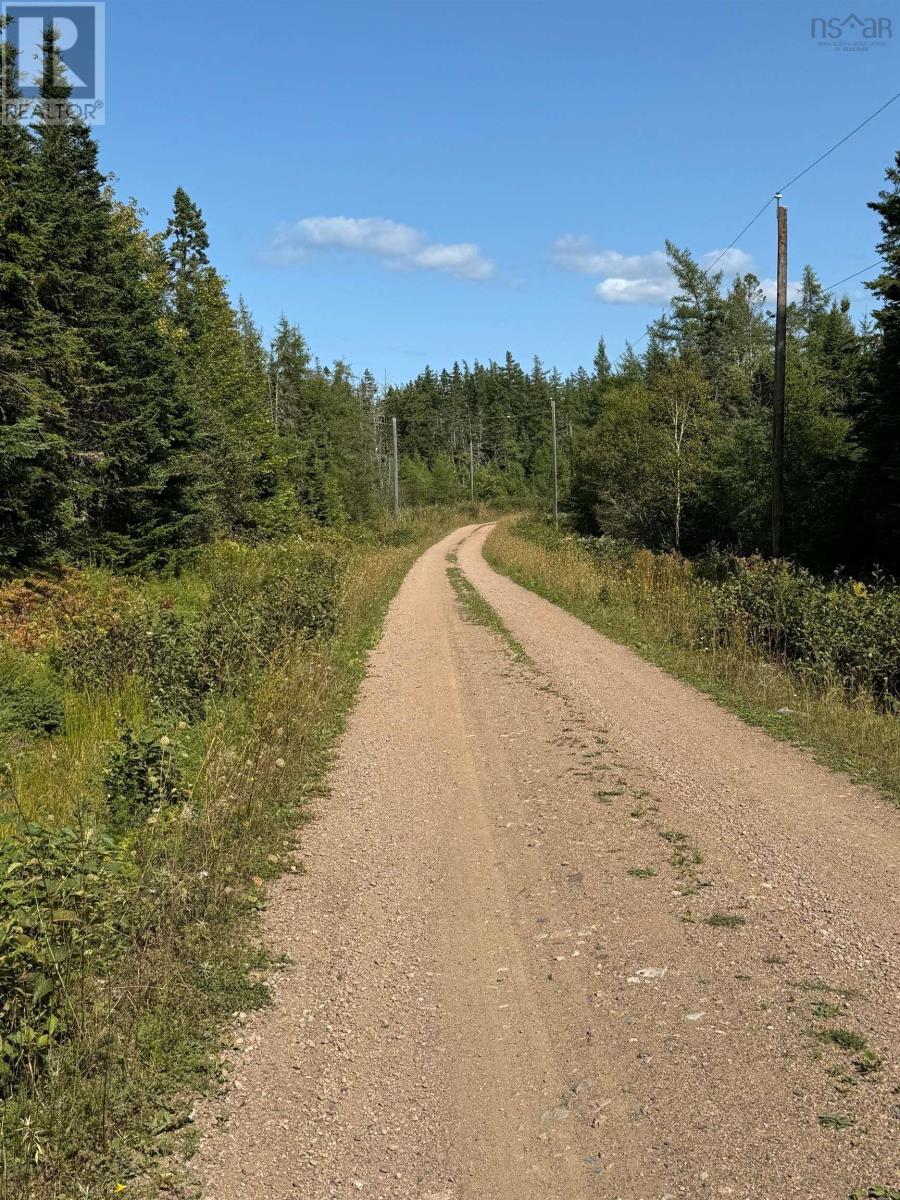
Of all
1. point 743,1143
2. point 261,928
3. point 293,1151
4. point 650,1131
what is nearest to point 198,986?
point 261,928

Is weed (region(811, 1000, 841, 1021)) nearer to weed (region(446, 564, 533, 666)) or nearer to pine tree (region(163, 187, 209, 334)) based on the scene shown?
weed (region(446, 564, 533, 666))

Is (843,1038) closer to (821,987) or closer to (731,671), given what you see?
(821,987)

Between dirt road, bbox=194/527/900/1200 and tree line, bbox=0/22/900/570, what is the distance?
380 inches

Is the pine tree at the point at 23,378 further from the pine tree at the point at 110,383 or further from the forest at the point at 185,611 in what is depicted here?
the pine tree at the point at 110,383

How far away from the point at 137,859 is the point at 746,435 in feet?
82.0

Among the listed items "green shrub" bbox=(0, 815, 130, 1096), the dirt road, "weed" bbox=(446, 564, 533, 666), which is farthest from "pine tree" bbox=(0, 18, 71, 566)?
"green shrub" bbox=(0, 815, 130, 1096)

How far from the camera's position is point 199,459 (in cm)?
2195

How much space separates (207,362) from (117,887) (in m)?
31.8

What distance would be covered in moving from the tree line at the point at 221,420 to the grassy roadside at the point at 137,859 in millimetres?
4818

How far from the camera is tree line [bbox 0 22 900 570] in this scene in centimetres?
1411

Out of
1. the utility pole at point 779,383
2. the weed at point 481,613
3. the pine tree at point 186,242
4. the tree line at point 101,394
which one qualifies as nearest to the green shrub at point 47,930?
the weed at point 481,613

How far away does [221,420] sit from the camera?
29422 millimetres

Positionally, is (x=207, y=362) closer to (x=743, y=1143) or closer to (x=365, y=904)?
(x=365, y=904)

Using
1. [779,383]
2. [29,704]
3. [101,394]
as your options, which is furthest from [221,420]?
[29,704]
